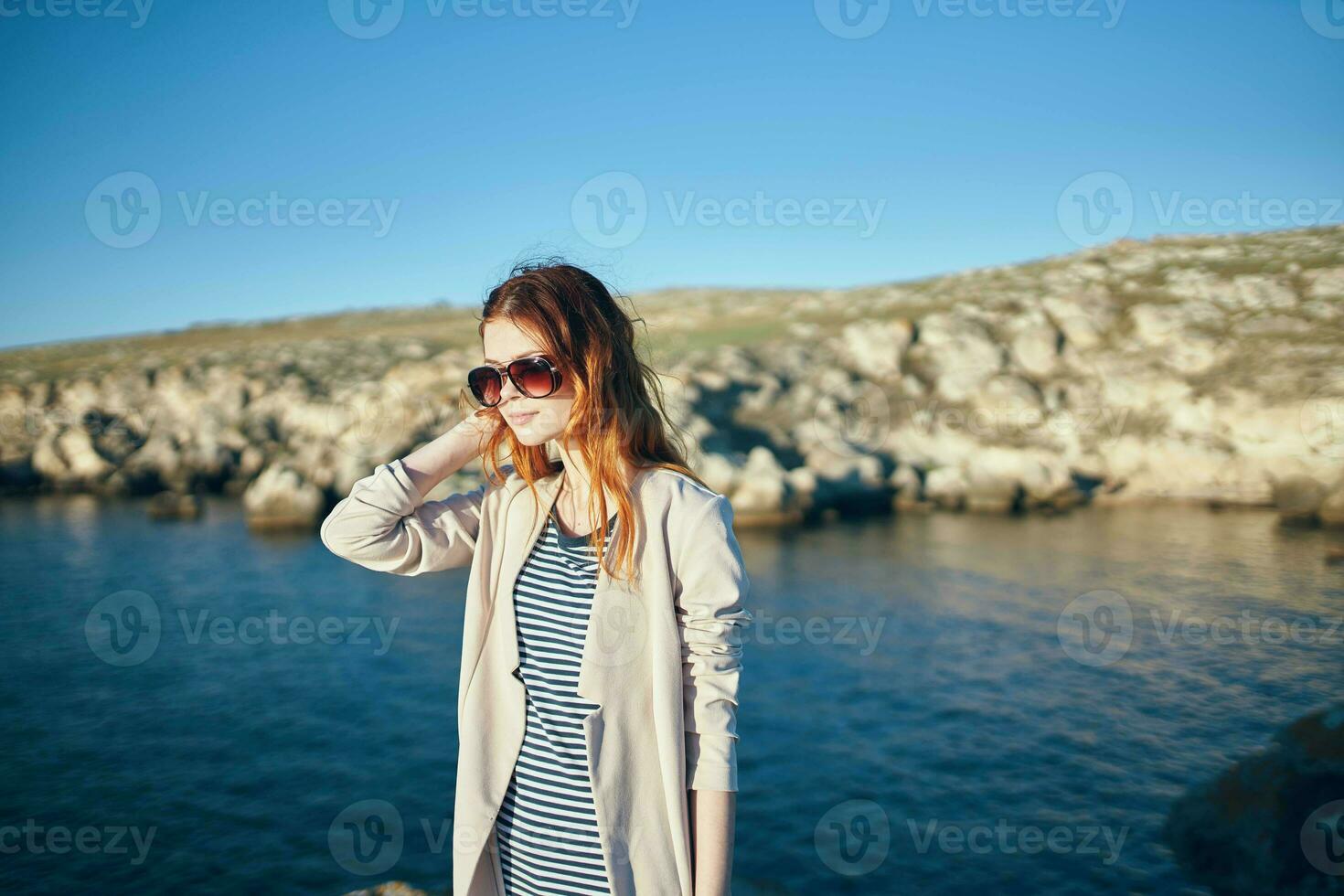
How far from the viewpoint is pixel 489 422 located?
2.95 metres

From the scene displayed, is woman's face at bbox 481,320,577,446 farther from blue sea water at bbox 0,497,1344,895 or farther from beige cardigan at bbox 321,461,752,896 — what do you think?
blue sea water at bbox 0,497,1344,895

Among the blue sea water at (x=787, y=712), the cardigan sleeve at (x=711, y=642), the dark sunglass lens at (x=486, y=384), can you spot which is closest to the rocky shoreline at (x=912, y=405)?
the blue sea water at (x=787, y=712)

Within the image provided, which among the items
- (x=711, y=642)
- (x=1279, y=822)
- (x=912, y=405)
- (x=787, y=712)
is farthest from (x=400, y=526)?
(x=912, y=405)

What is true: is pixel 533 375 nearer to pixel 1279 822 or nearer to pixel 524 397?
pixel 524 397

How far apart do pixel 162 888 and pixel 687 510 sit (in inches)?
336

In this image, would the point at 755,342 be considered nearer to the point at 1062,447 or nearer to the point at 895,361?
the point at 895,361

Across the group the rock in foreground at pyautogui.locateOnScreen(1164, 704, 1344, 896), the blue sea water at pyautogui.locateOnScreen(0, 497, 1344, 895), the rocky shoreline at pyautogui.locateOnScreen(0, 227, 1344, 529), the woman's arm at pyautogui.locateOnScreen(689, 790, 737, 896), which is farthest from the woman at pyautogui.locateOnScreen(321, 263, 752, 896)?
the rocky shoreline at pyautogui.locateOnScreen(0, 227, 1344, 529)

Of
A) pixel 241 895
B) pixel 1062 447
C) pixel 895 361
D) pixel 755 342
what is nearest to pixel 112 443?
pixel 755 342

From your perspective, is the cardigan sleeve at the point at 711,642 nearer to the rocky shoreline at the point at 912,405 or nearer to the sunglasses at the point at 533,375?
the sunglasses at the point at 533,375

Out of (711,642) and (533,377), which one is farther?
(533,377)

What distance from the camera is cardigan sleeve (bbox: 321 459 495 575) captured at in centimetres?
285

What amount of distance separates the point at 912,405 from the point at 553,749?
110 ft

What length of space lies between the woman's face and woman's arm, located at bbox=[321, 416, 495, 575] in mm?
266

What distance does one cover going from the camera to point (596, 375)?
272 cm
